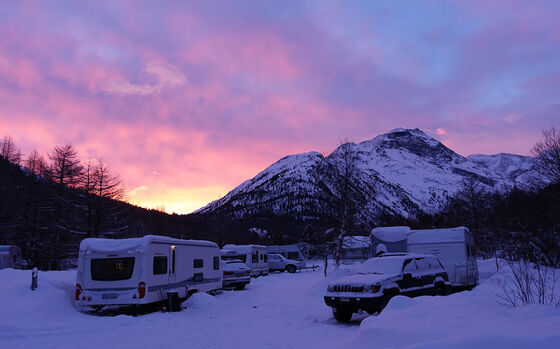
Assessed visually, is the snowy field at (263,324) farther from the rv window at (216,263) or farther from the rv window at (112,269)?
the rv window at (216,263)

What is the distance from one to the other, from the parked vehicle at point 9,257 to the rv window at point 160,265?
677 inches

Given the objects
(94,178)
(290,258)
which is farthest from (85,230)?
(290,258)

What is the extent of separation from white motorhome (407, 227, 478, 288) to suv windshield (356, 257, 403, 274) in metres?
7.15

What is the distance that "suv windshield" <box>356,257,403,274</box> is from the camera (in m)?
11.9

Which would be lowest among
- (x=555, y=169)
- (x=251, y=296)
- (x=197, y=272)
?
(x=251, y=296)

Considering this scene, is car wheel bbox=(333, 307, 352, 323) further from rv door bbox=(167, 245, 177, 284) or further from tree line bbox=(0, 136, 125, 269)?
tree line bbox=(0, 136, 125, 269)

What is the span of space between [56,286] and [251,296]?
7.95 m

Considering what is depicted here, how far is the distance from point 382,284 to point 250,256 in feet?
71.6

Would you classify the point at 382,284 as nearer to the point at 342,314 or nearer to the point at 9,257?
the point at 342,314

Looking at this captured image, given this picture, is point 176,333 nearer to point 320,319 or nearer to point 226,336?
point 226,336

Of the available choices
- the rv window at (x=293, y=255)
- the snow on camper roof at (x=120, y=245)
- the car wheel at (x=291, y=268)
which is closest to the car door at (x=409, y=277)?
the snow on camper roof at (x=120, y=245)

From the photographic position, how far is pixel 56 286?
14266 millimetres

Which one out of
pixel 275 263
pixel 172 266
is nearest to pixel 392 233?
pixel 172 266

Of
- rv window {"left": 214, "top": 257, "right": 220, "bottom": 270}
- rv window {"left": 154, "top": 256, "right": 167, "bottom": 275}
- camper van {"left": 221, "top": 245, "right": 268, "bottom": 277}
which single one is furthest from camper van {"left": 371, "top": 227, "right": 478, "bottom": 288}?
camper van {"left": 221, "top": 245, "right": 268, "bottom": 277}
